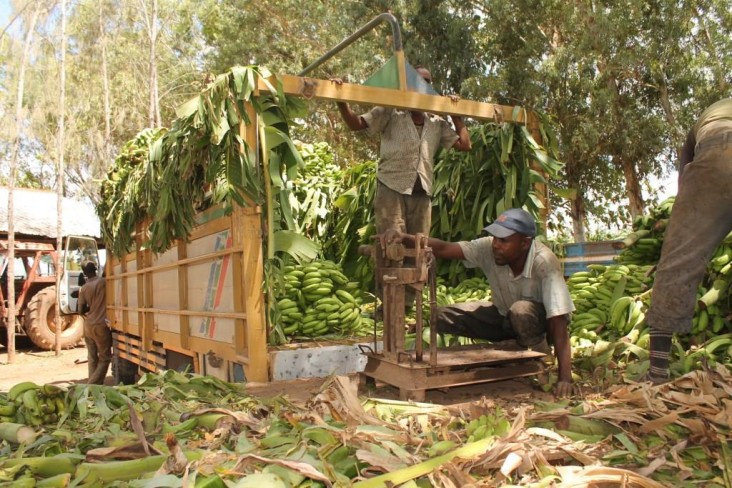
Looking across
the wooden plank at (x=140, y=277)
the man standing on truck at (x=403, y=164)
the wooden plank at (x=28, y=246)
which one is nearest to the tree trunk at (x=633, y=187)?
the man standing on truck at (x=403, y=164)

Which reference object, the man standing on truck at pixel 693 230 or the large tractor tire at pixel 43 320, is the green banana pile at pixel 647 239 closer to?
the man standing on truck at pixel 693 230

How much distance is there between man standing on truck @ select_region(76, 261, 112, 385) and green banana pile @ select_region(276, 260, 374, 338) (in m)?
5.34

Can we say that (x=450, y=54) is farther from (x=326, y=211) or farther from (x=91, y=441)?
(x=91, y=441)

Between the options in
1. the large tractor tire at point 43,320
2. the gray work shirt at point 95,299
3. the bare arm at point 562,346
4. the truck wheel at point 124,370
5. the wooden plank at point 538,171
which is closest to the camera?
the bare arm at point 562,346

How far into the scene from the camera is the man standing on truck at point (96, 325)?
8852mm

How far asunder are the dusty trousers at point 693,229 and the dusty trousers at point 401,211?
1.84 metres

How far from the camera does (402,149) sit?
446cm

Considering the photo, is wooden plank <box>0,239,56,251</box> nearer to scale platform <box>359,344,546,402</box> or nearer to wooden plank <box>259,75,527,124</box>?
wooden plank <box>259,75,527,124</box>

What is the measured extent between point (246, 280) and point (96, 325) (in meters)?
6.27

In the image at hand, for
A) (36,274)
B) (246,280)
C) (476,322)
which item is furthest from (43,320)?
(476,322)

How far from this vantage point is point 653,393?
8.38ft

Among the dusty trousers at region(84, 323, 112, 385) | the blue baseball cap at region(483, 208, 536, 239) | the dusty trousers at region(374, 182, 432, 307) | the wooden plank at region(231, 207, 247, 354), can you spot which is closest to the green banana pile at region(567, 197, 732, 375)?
the blue baseball cap at region(483, 208, 536, 239)

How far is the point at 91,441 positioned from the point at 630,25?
13.1 metres

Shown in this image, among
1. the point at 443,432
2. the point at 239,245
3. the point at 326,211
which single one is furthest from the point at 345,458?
the point at 326,211
